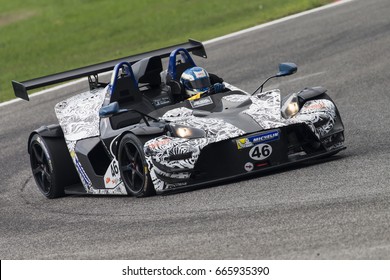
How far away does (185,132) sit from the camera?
35.8ft

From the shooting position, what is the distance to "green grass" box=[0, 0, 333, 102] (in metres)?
24.0

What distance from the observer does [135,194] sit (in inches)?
445

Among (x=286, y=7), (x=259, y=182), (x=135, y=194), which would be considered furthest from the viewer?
(x=286, y=7)

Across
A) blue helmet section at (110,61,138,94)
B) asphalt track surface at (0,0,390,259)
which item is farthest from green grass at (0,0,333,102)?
blue helmet section at (110,61,138,94)

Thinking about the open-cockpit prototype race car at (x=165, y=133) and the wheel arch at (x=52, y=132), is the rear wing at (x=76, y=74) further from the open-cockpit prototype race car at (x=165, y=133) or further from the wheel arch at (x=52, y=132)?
the wheel arch at (x=52, y=132)

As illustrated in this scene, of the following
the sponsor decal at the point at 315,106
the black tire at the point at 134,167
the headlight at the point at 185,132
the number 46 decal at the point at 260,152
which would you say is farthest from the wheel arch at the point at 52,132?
the sponsor decal at the point at 315,106

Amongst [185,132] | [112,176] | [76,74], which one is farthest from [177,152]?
[76,74]

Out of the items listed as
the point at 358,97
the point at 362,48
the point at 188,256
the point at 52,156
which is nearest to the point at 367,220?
the point at 188,256

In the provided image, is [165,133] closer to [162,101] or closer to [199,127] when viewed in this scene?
[199,127]

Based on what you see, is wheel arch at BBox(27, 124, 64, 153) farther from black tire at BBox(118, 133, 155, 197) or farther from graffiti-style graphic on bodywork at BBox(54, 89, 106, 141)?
black tire at BBox(118, 133, 155, 197)

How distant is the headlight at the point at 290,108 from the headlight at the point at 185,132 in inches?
43.7

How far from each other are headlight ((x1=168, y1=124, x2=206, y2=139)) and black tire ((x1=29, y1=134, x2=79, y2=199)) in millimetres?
2276

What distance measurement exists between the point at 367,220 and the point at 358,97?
8404mm

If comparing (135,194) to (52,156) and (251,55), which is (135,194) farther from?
(251,55)
